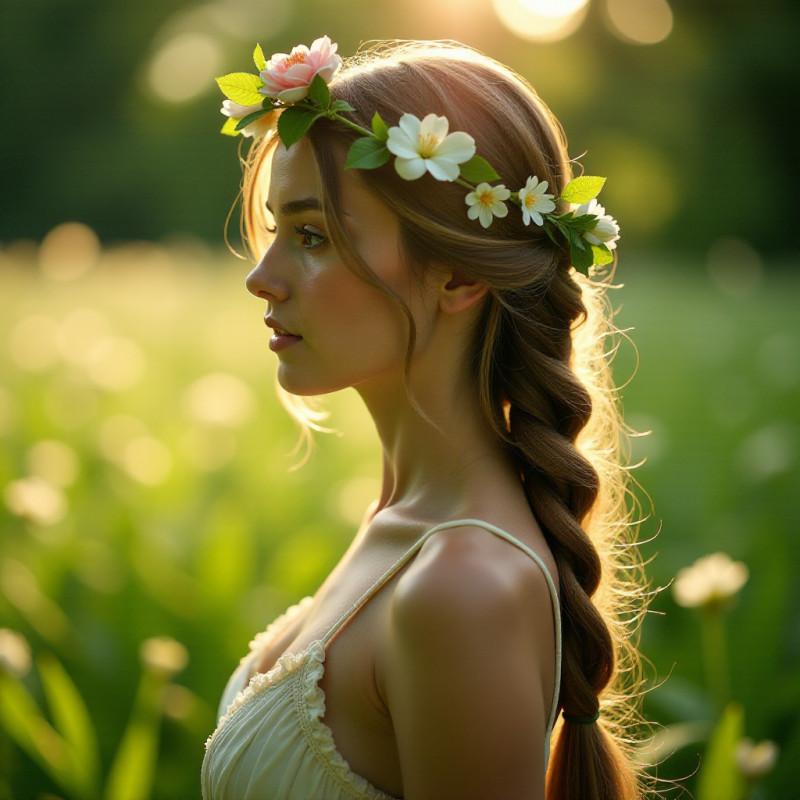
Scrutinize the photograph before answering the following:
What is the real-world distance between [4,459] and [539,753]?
8.75 ft

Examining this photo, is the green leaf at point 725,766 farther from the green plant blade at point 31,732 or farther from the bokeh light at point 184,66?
the bokeh light at point 184,66

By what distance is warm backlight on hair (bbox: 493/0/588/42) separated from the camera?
22.0 feet

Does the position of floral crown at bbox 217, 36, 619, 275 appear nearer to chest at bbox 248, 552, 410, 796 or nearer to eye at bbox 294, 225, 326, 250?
eye at bbox 294, 225, 326, 250

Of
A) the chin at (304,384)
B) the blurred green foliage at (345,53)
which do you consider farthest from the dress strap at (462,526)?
the blurred green foliage at (345,53)

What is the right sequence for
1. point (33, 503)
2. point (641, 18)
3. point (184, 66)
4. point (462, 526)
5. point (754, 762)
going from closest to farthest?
point (462, 526)
point (754, 762)
point (33, 503)
point (641, 18)
point (184, 66)

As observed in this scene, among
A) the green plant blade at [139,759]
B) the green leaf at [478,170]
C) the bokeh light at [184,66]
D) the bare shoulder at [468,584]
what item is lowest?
the bokeh light at [184,66]

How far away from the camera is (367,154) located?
1.09m

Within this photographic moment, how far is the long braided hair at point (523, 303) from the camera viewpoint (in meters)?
1.15

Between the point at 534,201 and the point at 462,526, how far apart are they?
16.2 inches

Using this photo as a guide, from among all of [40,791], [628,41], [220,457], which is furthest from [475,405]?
[628,41]

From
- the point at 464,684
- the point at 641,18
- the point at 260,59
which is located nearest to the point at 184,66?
the point at 641,18

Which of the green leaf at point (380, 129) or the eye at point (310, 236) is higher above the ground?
the green leaf at point (380, 129)

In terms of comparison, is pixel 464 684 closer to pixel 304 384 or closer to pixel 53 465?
pixel 304 384

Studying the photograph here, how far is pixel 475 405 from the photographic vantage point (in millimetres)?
1241
